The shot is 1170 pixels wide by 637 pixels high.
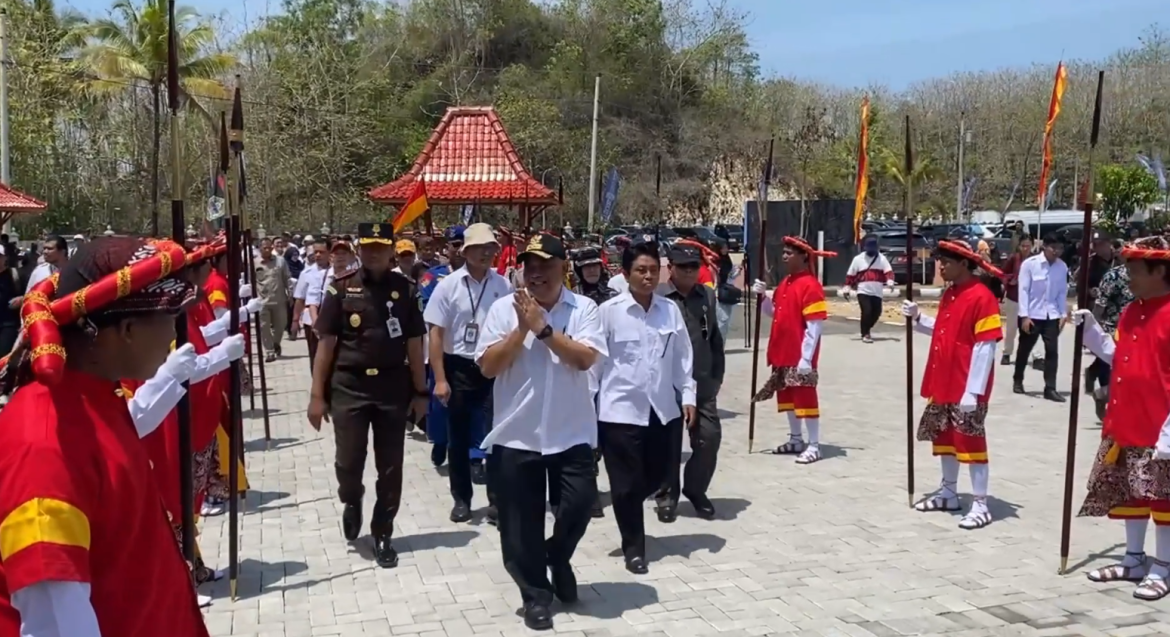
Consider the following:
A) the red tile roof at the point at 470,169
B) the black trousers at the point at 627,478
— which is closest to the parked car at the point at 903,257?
the red tile roof at the point at 470,169

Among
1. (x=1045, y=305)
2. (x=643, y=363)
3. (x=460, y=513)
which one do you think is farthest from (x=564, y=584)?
(x=1045, y=305)

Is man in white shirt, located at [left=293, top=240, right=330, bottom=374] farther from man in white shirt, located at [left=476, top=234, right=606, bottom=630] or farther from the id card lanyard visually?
man in white shirt, located at [left=476, top=234, right=606, bottom=630]

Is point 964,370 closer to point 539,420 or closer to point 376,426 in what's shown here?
point 539,420

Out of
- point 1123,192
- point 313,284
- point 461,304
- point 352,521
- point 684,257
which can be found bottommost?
point 352,521

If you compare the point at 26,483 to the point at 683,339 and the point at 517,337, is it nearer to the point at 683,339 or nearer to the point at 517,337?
the point at 517,337

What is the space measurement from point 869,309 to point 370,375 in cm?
1373

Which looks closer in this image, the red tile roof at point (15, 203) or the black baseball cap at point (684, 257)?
the black baseball cap at point (684, 257)

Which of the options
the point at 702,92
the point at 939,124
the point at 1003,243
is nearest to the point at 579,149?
the point at 702,92

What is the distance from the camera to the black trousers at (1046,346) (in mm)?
13117

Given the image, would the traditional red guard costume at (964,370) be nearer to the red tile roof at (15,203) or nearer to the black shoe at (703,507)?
the black shoe at (703,507)

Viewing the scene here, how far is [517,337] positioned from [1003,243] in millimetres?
32346

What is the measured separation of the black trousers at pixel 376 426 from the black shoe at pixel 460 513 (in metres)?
1.07

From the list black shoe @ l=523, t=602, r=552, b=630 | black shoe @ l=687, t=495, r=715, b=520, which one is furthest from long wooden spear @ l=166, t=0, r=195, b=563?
black shoe @ l=687, t=495, r=715, b=520

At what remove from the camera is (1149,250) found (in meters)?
6.12
